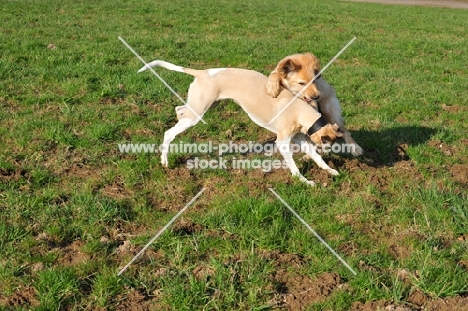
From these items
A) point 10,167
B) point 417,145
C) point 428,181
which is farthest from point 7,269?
point 417,145

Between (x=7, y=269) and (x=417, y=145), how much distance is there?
16.5 ft

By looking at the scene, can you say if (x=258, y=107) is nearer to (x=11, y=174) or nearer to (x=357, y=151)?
(x=357, y=151)

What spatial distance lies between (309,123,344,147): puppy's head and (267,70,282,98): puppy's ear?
0.71 m

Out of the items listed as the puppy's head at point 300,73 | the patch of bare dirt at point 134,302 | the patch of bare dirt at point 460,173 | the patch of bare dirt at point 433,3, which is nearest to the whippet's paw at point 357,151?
the puppy's head at point 300,73

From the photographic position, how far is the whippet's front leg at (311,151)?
17.7 ft

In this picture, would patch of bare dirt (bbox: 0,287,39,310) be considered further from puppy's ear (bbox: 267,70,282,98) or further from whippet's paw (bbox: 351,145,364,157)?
whippet's paw (bbox: 351,145,364,157)

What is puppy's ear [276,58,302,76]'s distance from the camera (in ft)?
17.5

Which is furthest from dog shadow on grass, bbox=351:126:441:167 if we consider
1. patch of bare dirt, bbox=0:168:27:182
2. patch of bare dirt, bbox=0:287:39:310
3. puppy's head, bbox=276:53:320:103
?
patch of bare dirt, bbox=0:287:39:310

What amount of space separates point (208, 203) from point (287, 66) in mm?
1862

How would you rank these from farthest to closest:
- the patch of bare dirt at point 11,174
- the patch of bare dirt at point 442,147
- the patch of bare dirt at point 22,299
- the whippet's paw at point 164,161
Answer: the patch of bare dirt at point 442,147 < the whippet's paw at point 164,161 < the patch of bare dirt at point 11,174 < the patch of bare dirt at point 22,299

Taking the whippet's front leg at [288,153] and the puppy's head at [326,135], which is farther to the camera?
the whippet's front leg at [288,153]

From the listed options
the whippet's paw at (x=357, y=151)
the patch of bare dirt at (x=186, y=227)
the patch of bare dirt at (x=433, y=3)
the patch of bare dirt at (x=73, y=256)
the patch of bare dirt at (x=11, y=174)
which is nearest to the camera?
the patch of bare dirt at (x=73, y=256)

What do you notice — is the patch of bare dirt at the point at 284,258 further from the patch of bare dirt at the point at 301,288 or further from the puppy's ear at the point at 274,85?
the puppy's ear at the point at 274,85

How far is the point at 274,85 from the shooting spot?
5410 millimetres
